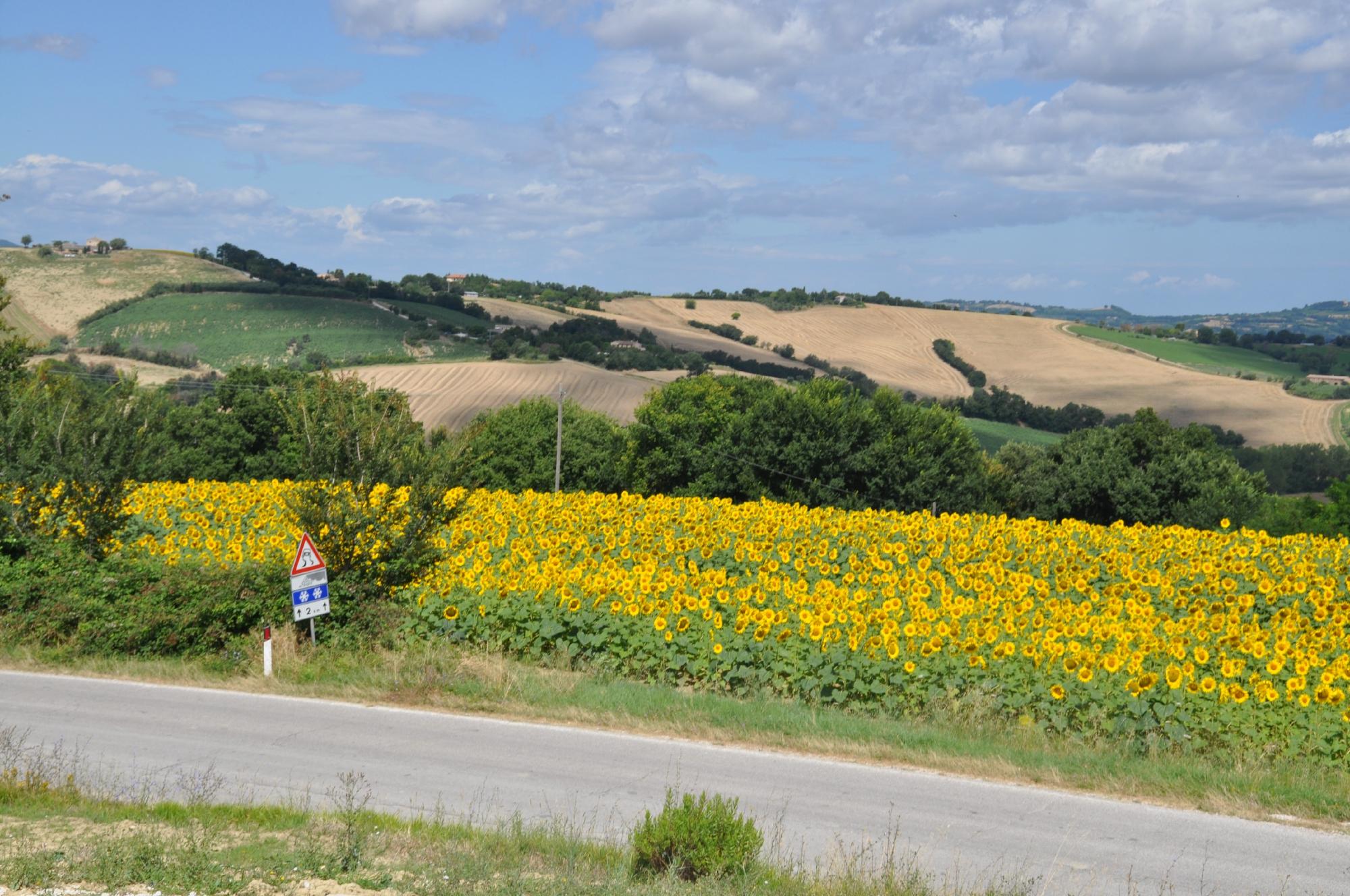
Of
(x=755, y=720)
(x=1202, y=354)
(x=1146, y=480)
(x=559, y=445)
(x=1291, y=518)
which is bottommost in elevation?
(x=1291, y=518)

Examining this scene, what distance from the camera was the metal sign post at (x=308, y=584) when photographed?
1596cm

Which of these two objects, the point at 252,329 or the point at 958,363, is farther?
the point at 252,329

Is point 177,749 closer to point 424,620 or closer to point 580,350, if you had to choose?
point 424,620

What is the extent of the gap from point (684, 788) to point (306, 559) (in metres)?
7.29

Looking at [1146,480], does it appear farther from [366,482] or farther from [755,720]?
[755,720]

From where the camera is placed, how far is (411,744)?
1250 cm

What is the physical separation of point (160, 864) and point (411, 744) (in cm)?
508

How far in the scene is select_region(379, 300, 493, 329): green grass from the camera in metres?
130

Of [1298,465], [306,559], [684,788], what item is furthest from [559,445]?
[1298,465]

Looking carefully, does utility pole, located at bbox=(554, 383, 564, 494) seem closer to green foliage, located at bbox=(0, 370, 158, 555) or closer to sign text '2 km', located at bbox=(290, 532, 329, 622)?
green foliage, located at bbox=(0, 370, 158, 555)

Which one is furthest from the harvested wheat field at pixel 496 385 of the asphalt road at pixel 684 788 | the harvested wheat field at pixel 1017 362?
the asphalt road at pixel 684 788

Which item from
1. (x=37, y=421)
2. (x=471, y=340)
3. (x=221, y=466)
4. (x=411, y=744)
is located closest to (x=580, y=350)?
(x=471, y=340)

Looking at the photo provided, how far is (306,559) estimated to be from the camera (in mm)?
16016

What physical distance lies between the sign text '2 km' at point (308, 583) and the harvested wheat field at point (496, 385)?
62901 mm
